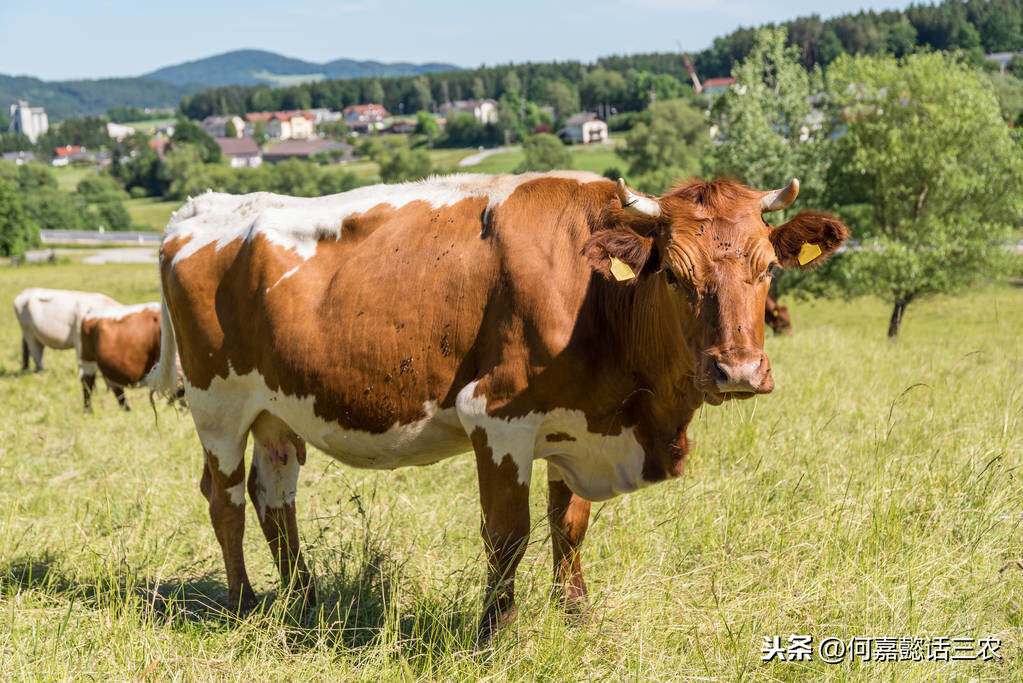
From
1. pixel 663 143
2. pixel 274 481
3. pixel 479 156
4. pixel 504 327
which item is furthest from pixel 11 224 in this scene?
pixel 479 156

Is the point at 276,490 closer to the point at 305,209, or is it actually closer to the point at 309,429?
the point at 309,429

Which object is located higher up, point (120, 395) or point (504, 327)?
point (504, 327)

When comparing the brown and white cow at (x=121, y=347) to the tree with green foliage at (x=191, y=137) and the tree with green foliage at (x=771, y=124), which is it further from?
the tree with green foliage at (x=191, y=137)

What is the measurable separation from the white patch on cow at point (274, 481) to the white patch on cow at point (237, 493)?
211 millimetres

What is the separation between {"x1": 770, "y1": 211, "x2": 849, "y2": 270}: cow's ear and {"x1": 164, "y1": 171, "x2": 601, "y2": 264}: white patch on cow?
108cm

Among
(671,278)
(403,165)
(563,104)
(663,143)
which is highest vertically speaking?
(563,104)

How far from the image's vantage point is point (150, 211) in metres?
115

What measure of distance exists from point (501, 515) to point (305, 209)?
2.38 m

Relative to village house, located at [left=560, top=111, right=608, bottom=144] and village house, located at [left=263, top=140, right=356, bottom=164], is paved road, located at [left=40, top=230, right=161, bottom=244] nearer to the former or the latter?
village house, located at [left=263, top=140, right=356, bottom=164]

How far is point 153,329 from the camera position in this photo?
13.3m

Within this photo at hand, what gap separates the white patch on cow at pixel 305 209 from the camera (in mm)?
5004

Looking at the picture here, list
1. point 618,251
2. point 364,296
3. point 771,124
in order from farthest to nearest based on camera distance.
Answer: point 771,124 → point 364,296 → point 618,251

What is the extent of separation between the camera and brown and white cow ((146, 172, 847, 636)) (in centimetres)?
407

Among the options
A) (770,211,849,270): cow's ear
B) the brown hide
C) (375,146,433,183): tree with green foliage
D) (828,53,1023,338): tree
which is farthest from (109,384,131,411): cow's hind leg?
(375,146,433,183): tree with green foliage
